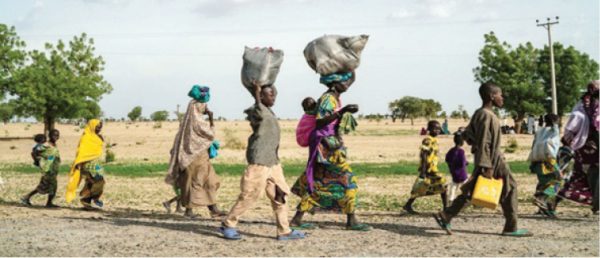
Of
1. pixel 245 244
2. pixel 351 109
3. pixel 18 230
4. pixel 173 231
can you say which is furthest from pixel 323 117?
pixel 18 230

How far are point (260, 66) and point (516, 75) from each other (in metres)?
50.8

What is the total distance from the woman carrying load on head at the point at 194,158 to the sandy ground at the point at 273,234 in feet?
1.34

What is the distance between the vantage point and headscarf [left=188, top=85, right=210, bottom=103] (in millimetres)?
9828

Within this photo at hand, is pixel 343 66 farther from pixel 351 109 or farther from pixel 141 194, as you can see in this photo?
pixel 141 194

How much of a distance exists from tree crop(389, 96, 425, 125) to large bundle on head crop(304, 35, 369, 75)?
89.0 metres

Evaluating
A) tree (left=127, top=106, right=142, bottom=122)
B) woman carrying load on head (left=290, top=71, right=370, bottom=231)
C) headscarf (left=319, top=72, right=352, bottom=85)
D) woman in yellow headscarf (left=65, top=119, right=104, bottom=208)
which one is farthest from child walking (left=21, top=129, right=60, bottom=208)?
tree (left=127, top=106, right=142, bottom=122)

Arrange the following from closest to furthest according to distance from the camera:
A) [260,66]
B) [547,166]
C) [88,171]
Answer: [260,66], [547,166], [88,171]

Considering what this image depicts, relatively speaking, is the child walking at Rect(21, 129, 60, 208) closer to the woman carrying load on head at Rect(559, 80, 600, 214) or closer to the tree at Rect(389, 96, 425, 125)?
the woman carrying load on head at Rect(559, 80, 600, 214)

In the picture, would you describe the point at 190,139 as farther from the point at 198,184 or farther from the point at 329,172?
the point at 329,172

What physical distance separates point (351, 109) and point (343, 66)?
86 cm

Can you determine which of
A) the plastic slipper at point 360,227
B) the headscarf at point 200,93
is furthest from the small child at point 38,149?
the plastic slipper at point 360,227

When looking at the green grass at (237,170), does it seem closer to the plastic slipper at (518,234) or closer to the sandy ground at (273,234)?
the sandy ground at (273,234)

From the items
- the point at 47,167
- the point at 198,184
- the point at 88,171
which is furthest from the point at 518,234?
the point at 47,167

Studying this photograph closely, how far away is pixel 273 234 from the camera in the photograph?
8.23 metres
